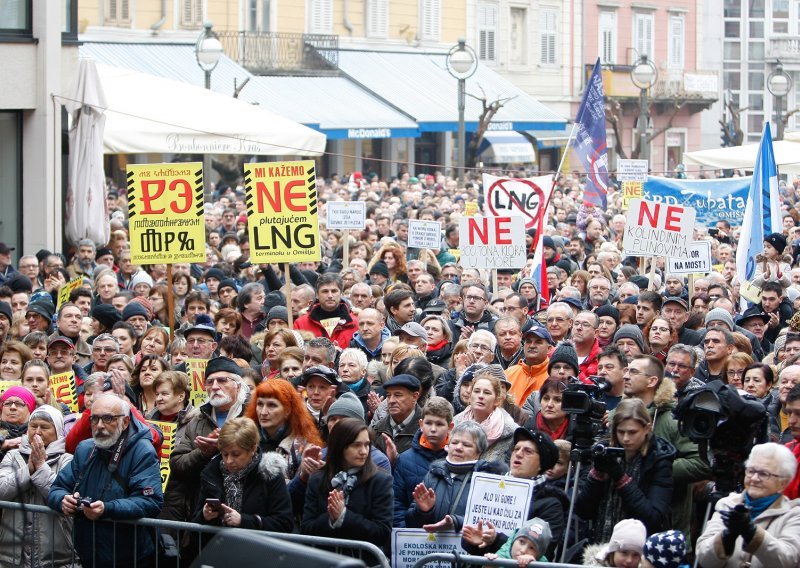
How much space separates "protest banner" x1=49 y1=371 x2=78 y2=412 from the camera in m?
9.61

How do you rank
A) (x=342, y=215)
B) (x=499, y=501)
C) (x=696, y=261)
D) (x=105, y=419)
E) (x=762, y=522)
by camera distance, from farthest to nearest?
(x=342, y=215)
(x=696, y=261)
(x=105, y=419)
(x=499, y=501)
(x=762, y=522)

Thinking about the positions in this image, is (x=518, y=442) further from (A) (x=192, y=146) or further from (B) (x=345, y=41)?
(B) (x=345, y=41)

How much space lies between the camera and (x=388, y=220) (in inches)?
818

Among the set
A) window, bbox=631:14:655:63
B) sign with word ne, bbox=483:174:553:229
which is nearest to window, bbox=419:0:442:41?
window, bbox=631:14:655:63

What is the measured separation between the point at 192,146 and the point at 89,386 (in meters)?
9.01

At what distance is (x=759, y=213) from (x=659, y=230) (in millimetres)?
1890

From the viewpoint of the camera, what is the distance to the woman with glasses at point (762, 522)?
5945 millimetres

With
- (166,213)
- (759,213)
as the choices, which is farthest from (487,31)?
(166,213)


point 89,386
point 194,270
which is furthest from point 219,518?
point 194,270

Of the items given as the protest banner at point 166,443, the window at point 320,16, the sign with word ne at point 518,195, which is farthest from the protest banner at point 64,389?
the window at point 320,16

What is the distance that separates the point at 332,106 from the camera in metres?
40.7

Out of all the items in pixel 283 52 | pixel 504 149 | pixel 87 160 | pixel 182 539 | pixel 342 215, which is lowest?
pixel 182 539

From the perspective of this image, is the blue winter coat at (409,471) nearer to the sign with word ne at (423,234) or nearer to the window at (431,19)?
the sign with word ne at (423,234)

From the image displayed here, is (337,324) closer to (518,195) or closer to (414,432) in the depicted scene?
(414,432)
